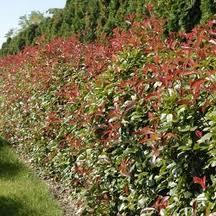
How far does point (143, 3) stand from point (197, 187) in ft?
18.5

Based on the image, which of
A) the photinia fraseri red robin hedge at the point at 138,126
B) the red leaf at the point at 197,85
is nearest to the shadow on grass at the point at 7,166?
the photinia fraseri red robin hedge at the point at 138,126

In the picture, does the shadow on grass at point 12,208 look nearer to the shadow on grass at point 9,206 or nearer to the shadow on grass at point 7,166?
the shadow on grass at point 9,206

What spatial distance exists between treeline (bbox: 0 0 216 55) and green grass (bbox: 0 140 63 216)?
2.63 metres

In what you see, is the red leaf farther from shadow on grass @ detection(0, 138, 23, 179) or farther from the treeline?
shadow on grass @ detection(0, 138, 23, 179)

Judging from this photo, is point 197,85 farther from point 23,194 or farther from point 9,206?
point 23,194

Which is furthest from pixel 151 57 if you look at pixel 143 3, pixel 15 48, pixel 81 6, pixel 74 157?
pixel 15 48

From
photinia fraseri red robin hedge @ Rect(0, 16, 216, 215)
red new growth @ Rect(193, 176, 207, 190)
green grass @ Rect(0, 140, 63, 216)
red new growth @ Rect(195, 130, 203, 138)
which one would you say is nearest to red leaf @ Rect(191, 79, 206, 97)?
photinia fraseri red robin hedge @ Rect(0, 16, 216, 215)

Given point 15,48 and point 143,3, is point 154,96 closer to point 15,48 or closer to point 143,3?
point 143,3

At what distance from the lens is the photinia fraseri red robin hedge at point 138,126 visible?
10.9ft

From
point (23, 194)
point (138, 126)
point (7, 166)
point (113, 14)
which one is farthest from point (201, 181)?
point (113, 14)

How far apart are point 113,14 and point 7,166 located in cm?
387

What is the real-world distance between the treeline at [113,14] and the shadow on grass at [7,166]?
2974 mm

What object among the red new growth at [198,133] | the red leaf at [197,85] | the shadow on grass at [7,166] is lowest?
the shadow on grass at [7,166]

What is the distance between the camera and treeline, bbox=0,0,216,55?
7.09 meters
